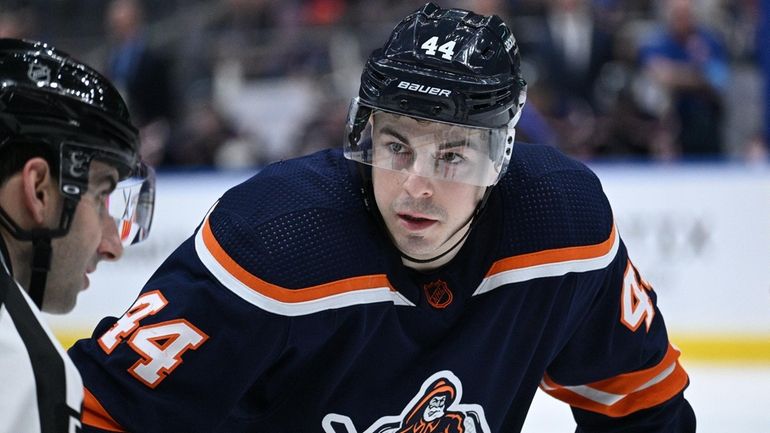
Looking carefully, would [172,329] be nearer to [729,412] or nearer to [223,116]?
[729,412]

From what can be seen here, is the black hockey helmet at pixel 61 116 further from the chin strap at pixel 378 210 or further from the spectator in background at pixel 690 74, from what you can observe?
the spectator in background at pixel 690 74

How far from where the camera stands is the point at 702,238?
4.82 metres

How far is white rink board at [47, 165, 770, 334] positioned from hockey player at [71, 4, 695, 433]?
2641 millimetres

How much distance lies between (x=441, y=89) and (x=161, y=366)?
66 cm

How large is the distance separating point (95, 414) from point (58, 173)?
0.43 metres

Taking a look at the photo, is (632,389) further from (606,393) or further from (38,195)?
(38,195)

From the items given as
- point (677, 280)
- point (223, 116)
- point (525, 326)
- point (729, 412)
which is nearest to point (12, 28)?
point (223, 116)

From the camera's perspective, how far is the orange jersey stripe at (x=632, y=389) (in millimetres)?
2371

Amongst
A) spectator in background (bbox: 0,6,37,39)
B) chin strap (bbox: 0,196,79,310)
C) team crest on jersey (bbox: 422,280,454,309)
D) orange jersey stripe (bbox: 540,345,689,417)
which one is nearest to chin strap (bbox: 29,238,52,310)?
chin strap (bbox: 0,196,79,310)

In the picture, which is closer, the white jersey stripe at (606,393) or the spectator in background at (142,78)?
the white jersey stripe at (606,393)

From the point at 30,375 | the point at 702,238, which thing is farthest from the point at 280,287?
the point at 702,238

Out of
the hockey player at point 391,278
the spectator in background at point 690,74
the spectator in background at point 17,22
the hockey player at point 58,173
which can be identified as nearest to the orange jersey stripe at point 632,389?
the hockey player at point 391,278

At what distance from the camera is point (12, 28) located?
6730 mm

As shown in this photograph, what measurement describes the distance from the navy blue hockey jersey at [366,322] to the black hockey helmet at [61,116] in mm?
244
